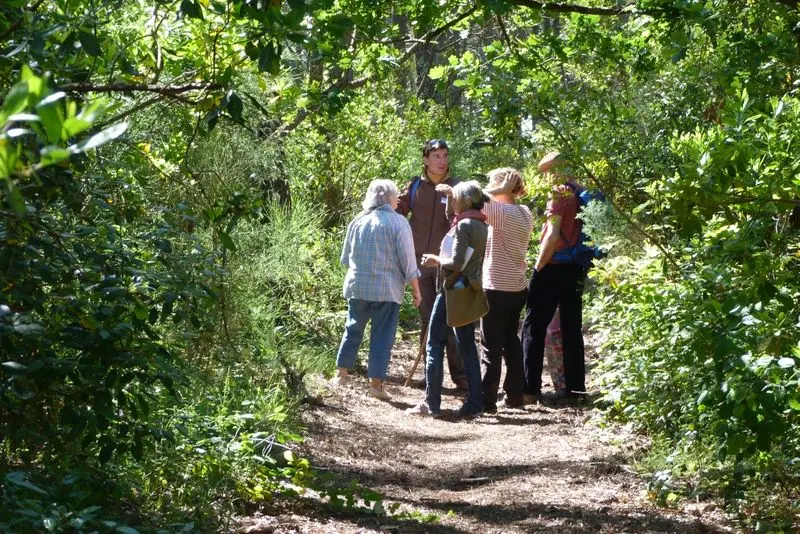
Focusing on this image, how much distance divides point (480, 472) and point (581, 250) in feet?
9.54

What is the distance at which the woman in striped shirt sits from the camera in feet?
30.8

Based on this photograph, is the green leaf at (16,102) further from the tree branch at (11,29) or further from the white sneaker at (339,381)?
the white sneaker at (339,381)

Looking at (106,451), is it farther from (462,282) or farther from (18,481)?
(462,282)

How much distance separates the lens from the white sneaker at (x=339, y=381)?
9.94 meters

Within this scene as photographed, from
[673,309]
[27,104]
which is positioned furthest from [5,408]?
[673,309]

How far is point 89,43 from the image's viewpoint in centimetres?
391

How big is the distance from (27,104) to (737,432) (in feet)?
11.6

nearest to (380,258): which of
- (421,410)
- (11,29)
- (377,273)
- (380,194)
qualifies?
(377,273)

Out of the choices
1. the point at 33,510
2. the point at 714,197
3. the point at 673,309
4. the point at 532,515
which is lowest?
the point at 532,515

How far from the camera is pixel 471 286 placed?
9.05 meters

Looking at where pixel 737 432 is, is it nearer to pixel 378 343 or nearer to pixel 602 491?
pixel 602 491

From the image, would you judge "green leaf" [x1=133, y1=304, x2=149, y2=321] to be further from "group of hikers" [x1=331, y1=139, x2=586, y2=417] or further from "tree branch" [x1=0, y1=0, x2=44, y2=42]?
"group of hikers" [x1=331, y1=139, x2=586, y2=417]

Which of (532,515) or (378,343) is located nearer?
(532,515)

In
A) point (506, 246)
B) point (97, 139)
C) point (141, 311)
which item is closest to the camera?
point (97, 139)
